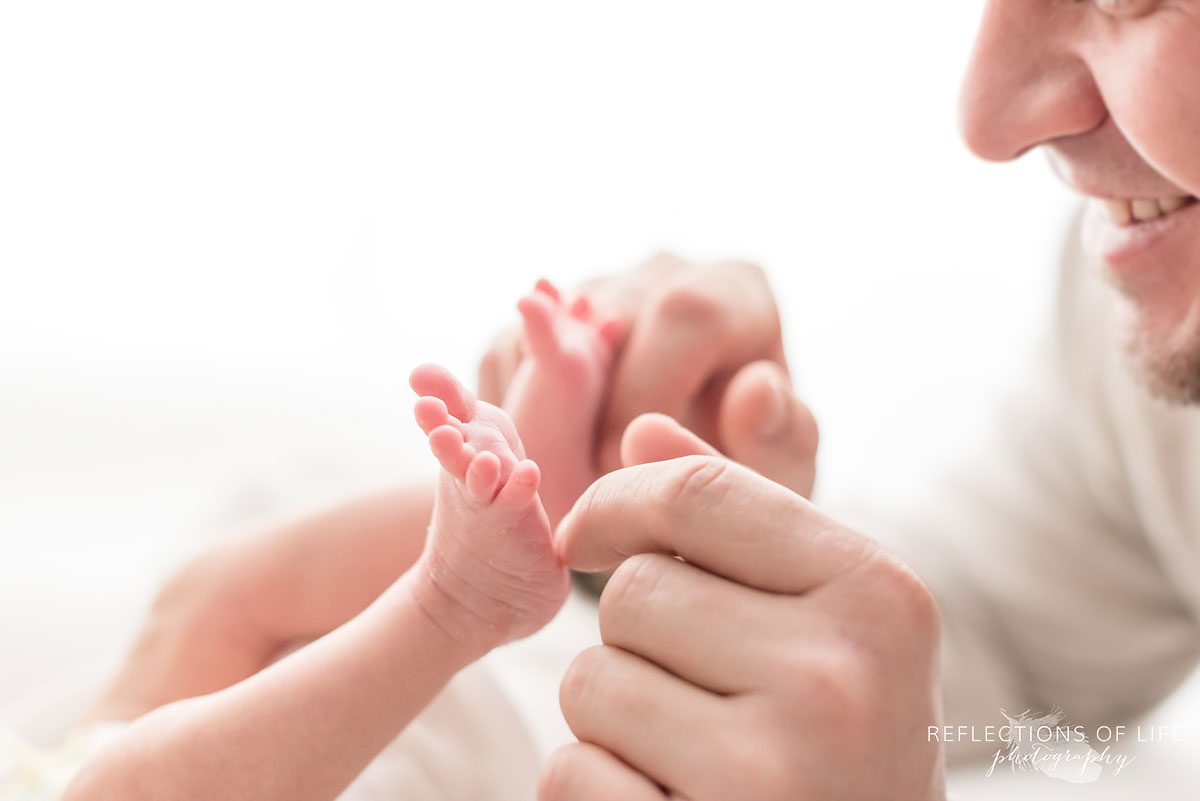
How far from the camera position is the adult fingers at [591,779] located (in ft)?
1.64

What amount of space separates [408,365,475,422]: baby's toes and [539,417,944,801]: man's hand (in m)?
0.14

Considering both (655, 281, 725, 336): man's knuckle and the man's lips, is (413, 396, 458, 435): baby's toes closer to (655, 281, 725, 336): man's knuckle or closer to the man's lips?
(655, 281, 725, 336): man's knuckle

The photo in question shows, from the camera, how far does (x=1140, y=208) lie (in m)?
0.96

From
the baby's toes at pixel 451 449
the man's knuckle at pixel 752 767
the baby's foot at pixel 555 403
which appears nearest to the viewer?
the man's knuckle at pixel 752 767

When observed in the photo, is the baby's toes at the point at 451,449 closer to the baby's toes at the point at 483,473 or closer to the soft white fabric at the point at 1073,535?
the baby's toes at the point at 483,473

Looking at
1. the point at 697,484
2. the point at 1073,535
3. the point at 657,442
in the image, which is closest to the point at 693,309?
the point at 657,442

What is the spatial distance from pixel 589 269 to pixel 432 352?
0.25 meters

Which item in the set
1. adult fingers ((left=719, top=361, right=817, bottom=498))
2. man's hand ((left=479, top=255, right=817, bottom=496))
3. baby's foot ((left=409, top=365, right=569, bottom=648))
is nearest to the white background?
man's hand ((left=479, top=255, right=817, bottom=496))

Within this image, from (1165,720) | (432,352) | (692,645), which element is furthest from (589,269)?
(692,645)

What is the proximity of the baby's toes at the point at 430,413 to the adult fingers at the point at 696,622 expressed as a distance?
0.44 ft

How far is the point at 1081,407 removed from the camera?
131 cm

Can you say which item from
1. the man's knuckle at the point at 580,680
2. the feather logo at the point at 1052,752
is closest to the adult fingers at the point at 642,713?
the man's knuckle at the point at 580,680

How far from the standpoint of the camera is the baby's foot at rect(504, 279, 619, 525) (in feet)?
2.93

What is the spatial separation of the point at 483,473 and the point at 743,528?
6.2 inches
